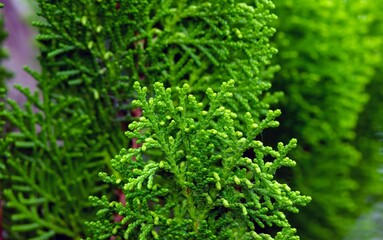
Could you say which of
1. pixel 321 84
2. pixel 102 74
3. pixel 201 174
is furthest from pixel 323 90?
pixel 201 174

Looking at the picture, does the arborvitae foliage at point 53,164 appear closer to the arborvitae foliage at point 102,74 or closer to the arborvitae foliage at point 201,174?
the arborvitae foliage at point 102,74

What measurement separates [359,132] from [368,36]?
749mm

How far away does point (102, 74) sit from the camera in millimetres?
1827

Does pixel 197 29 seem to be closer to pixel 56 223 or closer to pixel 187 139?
pixel 187 139

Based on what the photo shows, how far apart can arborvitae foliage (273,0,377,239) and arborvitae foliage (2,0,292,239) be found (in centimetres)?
108

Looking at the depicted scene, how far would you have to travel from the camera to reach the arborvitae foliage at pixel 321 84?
9.64 ft

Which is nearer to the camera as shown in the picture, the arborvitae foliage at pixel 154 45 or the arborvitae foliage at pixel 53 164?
the arborvitae foliage at pixel 154 45

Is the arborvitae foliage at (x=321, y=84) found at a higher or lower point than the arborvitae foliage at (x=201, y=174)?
higher

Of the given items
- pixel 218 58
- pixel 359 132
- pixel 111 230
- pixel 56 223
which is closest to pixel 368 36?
pixel 359 132

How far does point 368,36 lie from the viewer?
3.68 meters

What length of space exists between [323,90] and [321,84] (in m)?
0.04

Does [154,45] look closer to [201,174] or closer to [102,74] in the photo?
[102,74]

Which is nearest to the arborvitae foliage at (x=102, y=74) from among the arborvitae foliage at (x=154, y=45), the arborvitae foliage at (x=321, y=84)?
the arborvitae foliage at (x=154, y=45)

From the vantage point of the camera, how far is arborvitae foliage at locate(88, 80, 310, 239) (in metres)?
1.24
